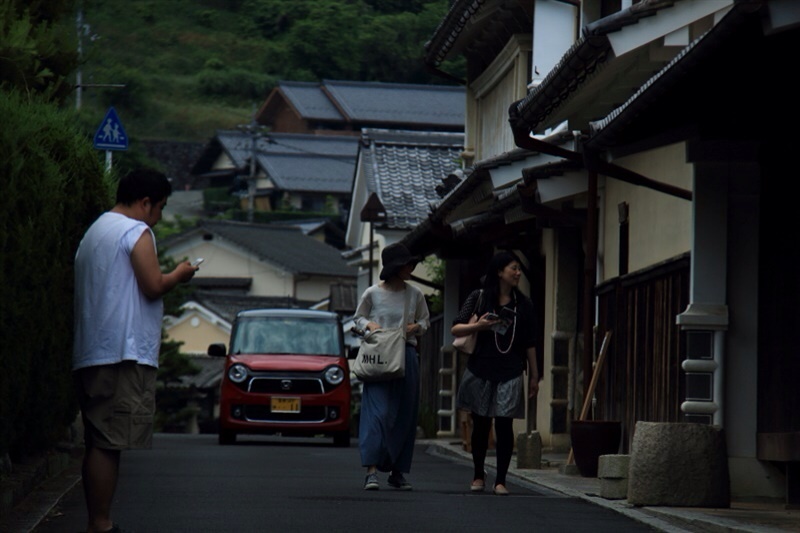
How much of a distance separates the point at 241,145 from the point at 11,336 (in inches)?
2911

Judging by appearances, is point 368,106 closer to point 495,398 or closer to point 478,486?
point 495,398

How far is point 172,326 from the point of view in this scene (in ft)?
179

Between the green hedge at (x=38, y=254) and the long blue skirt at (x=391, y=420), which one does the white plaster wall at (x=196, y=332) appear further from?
the long blue skirt at (x=391, y=420)

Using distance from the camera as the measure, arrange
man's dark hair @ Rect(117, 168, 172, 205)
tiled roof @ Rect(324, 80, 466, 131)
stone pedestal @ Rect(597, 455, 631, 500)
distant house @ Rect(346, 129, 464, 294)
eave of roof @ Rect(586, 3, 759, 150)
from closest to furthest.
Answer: man's dark hair @ Rect(117, 168, 172, 205), eave of roof @ Rect(586, 3, 759, 150), stone pedestal @ Rect(597, 455, 631, 500), distant house @ Rect(346, 129, 464, 294), tiled roof @ Rect(324, 80, 466, 131)

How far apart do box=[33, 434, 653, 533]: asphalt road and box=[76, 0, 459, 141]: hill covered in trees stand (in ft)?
223

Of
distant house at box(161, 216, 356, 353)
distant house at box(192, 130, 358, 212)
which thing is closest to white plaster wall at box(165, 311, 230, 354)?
distant house at box(161, 216, 356, 353)

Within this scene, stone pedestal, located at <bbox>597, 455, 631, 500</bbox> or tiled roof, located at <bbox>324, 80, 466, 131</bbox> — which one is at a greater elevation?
tiled roof, located at <bbox>324, 80, 466, 131</bbox>

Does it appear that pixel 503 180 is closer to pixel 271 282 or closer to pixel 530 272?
pixel 530 272

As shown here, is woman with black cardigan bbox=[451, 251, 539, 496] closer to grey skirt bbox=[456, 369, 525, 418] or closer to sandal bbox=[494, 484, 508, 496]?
grey skirt bbox=[456, 369, 525, 418]

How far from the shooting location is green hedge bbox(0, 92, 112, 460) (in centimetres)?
791

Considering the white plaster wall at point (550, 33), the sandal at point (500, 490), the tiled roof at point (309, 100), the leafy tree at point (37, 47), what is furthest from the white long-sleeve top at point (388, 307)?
the tiled roof at point (309, 100)

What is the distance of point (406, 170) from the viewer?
3569 centimetres

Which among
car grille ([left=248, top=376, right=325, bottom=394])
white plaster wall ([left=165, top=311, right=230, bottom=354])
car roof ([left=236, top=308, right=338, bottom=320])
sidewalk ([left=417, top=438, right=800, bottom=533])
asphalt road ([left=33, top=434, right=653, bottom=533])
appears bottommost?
asphalt road ([left=33, top=434, right=653, bottom=533])

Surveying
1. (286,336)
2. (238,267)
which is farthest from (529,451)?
(238,267)
